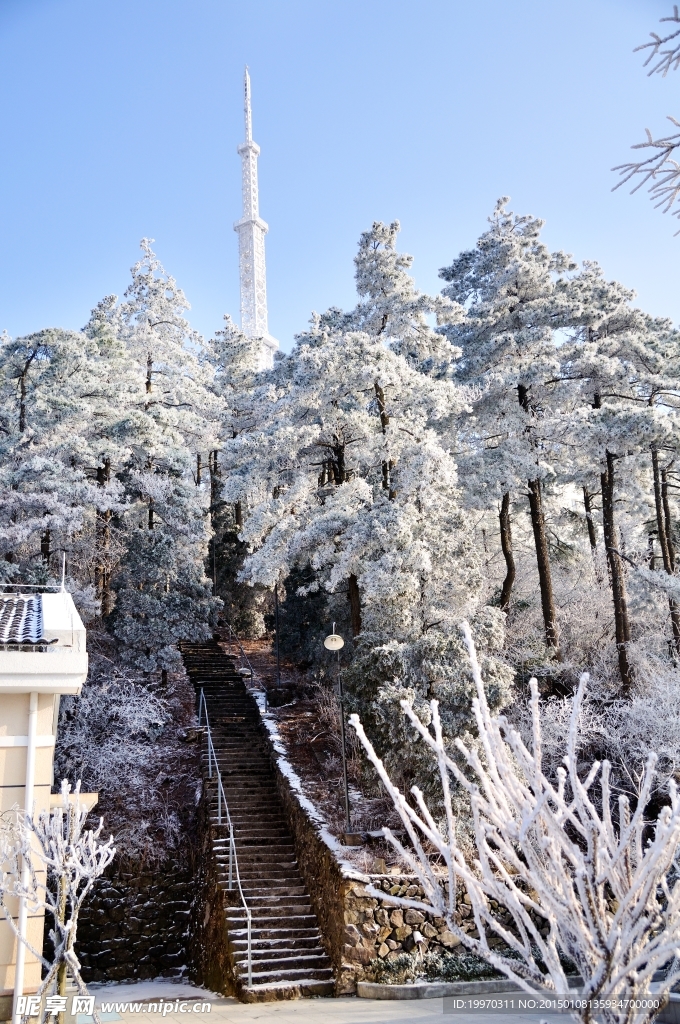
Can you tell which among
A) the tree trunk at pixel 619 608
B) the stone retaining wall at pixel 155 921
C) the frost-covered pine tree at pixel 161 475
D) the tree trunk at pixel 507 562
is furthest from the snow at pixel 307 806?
the tree trunk at pixel 619 608

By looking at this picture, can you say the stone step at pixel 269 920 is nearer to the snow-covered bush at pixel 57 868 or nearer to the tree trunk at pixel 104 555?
the snow-covered bush at pixel 57 868

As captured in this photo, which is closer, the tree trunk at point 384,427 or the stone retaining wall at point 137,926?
the stone retaining wall at point 137,926

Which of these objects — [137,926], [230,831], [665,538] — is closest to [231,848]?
[230,831]

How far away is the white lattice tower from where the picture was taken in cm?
6912

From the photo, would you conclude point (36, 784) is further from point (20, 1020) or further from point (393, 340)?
point (393, 340)

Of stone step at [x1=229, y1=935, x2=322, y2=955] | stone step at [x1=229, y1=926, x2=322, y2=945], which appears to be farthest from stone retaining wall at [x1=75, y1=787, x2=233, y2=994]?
stone step at [x1=229, y1=935, x2=322, y2=955]

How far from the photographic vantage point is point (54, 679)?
10.1 m

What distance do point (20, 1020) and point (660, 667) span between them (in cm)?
1373

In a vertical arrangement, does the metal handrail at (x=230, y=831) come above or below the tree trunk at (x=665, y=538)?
below

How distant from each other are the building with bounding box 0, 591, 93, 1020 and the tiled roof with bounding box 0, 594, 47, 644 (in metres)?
0.01

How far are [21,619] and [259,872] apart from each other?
7033 mm

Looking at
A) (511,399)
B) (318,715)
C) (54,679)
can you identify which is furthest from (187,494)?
(54,679)

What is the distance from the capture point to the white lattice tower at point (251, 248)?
227 feet

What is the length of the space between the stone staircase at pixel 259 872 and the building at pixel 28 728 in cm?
413
